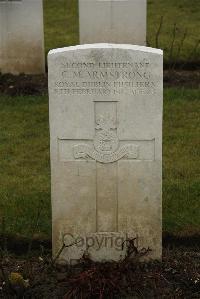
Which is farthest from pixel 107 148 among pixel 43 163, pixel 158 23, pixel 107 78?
pixel 158 23

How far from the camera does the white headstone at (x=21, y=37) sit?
34.0 ft

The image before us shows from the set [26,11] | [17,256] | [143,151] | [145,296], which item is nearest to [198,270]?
[145,296]

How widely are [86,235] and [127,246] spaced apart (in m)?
0.29

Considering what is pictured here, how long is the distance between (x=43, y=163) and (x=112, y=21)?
13.0 feet

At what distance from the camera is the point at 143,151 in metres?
5.04

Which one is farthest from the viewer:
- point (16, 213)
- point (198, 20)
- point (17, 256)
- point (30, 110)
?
point (198, 20)

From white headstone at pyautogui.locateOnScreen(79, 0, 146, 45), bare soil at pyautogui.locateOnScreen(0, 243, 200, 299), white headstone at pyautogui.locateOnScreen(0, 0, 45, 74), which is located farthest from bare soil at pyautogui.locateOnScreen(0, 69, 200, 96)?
bare soil at pyautogui.locateOnScreen(0, 243, 200, 299)

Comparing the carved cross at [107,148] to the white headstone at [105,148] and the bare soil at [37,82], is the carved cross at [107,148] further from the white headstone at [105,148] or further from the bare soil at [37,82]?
the bare soil at [37,82]

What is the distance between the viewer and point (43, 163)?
7367 millimetres

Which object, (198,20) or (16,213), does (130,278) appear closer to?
(16,213)

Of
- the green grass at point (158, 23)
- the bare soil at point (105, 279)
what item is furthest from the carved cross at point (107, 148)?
the green grass at point (158, 23)

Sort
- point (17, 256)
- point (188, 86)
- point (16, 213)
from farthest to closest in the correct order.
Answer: point (188, 86) → point (16, 213) → point (17, 256)

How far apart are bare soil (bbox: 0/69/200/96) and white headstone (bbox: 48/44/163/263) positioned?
4807 millimetres

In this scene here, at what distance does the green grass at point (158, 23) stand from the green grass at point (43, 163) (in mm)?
2325
